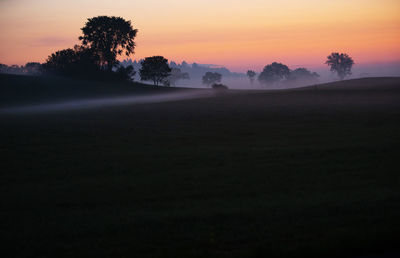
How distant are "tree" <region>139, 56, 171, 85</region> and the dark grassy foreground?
81013 mm

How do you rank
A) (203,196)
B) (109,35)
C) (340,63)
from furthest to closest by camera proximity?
(340,63) → (109,35) → (203,196)

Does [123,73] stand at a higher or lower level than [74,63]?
lower

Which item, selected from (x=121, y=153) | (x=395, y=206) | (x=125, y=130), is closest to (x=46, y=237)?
(x=395, y=206)

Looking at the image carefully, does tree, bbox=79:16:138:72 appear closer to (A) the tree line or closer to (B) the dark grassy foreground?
(A) the tree line

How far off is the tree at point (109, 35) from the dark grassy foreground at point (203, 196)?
257 ft

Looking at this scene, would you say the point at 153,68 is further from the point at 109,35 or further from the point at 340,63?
the point at 340,63

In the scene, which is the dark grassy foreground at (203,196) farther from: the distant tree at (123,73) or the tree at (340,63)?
the tree at (340,63)

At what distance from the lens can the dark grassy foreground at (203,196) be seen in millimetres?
6820

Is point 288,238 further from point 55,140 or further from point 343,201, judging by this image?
point 55,140

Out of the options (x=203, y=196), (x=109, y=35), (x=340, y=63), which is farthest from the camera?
(x=340, y=63)

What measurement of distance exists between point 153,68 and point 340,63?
4821 inches

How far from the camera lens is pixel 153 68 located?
327ft

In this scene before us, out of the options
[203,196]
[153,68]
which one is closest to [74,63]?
[153,68]

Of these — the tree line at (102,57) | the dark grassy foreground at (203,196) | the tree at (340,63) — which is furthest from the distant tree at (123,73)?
the tree at (340,63)
